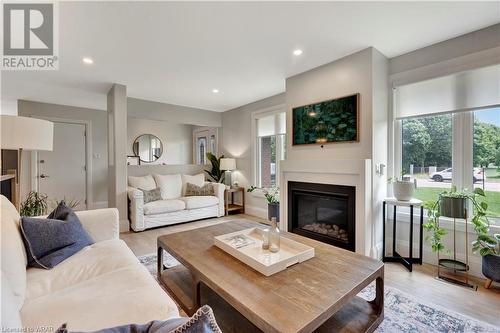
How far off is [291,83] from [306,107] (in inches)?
19.5

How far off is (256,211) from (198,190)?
50.4 inches

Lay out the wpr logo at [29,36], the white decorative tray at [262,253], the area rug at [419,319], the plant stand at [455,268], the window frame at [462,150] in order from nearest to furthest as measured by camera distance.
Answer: the white decorative tray at [262,253] < the area rug at [419,319] < the wpr logo at [29,36] < the plant stand at [455,268] < the window frame at [462,150]

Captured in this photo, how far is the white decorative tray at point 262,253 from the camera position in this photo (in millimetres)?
1436

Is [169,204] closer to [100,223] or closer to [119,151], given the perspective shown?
[119,151]

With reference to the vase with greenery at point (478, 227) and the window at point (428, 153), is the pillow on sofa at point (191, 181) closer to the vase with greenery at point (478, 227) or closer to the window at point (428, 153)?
the window at point (428, 153)

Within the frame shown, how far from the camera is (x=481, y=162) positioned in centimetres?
231

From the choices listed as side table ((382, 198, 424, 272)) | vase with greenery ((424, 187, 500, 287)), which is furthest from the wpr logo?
vase with greenery ((424, 187, 500, 287))

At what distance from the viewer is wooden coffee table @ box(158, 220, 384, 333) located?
106 centimetres

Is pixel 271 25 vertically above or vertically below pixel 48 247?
above

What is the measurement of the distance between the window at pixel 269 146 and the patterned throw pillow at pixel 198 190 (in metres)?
1.01

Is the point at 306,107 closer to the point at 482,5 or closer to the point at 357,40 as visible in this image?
the point at 357,40

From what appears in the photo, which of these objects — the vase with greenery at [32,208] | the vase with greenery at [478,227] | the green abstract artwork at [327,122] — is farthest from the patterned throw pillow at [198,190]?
the vase with greenery at [478,227]

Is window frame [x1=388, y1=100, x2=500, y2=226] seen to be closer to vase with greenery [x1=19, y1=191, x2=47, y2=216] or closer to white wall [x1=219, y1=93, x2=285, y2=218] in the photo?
white wall [x1=219, y1=93, x2=285, y2=218]

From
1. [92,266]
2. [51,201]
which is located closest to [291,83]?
[92,266]
